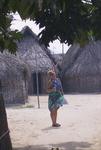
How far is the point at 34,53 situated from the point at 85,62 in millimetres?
A: 3889

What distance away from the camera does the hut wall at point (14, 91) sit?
29828mm

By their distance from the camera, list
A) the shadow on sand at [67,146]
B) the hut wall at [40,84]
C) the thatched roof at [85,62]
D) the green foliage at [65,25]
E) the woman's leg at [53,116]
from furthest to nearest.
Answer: the thatched roof at [85,62] → the hut wall at [40,84] → the woman's leg at [53,116] → the shadow on sand at [67,146] → the green foliage at [65,25]

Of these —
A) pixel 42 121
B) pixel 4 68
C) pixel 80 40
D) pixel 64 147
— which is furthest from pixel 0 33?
pixel 4 68

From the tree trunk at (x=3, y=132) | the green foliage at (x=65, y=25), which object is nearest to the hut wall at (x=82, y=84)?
the green foliage at (x=65, y=25)

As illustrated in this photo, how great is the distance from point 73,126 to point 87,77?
26.2 m

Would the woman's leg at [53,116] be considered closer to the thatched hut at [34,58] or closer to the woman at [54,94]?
the woman at [54,94]

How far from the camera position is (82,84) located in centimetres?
4053

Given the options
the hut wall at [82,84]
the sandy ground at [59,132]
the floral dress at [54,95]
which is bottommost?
the sandy ground at [59,132]

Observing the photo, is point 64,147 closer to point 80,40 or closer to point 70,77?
→ point 80,40

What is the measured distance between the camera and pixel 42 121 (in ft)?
52.8

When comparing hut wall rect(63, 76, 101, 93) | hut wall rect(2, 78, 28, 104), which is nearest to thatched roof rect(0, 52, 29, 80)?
hut wall rect(2, 78, 28, 104)

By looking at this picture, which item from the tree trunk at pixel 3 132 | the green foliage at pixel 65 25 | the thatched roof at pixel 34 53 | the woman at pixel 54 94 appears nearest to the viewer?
the green foliage at pixel 65 25

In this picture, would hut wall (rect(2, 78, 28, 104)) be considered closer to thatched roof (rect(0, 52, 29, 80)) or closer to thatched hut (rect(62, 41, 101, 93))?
thatched roof (rect(0, 52, 29, 80))

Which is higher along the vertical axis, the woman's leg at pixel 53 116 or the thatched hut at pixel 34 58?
the thatched hut at pixel 34 58
